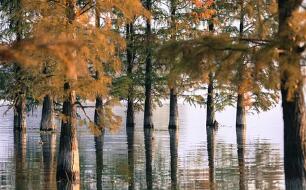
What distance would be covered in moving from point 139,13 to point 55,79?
11.7ft

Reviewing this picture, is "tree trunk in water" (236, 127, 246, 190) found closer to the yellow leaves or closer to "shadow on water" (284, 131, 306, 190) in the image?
"shadow on water" (284, 131, 306, 190)

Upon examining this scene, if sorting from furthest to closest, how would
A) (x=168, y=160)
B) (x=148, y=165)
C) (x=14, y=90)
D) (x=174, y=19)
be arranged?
1. (x=174, y=19)
2. (x=168, y=160)
3. (x=148, y=165)
4. (x=14, y=90)

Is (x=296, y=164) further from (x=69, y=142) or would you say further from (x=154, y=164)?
(x=154, y=164)

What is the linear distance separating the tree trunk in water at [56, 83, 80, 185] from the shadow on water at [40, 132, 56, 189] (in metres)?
0.49

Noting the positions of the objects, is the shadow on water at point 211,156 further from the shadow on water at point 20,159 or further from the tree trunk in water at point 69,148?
the shadow on water at point 20,159

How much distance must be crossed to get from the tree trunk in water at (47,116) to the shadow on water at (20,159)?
2.03m

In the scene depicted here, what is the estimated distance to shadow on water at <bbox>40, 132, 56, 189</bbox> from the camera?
1792 cm

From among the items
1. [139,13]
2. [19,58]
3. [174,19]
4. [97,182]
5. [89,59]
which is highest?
[174,19]

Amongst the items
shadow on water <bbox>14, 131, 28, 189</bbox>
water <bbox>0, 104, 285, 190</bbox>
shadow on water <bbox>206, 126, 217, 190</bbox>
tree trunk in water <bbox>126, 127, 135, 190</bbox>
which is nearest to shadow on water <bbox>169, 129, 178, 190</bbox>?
Answer: water <bbox>0, 104, 285, 190</bbox>

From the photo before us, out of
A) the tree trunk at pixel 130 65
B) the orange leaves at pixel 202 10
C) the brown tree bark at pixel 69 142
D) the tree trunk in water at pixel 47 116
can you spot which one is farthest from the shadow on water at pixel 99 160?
the orange leaves at pixel 202 10

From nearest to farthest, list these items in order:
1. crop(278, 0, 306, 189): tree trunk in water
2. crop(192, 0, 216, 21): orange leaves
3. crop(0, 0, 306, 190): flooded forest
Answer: crop(0, 0, 306, 190): flooded forest → crop(278, 0, 306, 189): tree trunk in water → crop(192, 0, 216, 21): orange leaves

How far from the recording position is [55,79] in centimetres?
1755

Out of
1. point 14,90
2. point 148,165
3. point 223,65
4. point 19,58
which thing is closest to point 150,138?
point 148,165

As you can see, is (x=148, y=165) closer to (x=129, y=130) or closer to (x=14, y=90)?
(x=14, y=90)
